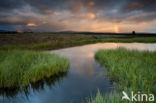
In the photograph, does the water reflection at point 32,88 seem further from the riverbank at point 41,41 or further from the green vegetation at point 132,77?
A: the riverbank at point 41,41

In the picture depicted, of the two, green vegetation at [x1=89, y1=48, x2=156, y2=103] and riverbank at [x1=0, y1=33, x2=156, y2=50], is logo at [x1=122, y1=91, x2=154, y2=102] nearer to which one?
green vegetation at [x1=89, y1=48, x2=156, y2=103]

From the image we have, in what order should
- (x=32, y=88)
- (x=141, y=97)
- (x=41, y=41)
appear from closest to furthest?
(x=141, y=97), (x=32, y=88), (x=41, y=41)

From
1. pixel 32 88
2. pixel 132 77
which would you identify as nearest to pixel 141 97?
pixel 132 77

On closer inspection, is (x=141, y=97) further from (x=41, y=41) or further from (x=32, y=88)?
(x=41, y=41)

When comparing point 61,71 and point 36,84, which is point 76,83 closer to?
point 61,71

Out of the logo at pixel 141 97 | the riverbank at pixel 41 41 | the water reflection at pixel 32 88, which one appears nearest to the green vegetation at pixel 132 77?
the logo at pixel 141 97

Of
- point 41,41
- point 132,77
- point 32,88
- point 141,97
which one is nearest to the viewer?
point 141,97

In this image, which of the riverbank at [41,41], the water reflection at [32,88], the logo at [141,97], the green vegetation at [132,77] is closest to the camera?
the logo at [141,97]

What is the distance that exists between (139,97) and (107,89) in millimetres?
1947

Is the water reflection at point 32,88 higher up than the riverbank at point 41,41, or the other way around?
the riverbank at point 41,41

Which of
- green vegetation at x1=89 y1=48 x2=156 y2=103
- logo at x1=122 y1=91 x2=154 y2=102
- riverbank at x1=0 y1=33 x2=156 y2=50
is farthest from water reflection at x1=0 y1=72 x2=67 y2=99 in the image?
riverbank at x1=0 y1=33 x2=156 y2=50

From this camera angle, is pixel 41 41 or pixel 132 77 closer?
pixel 132 77

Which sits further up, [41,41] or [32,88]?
[41,41]

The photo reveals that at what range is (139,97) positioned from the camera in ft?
7.47
